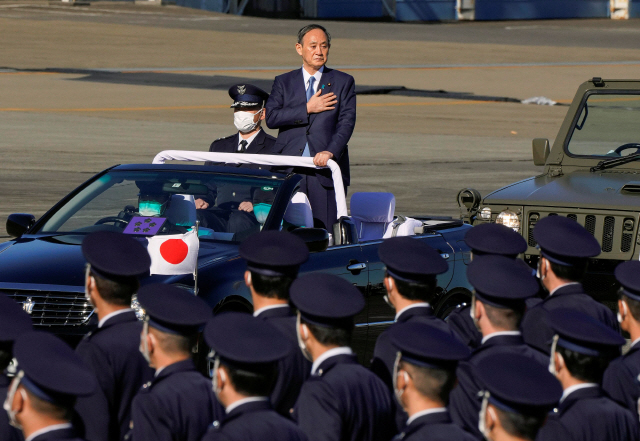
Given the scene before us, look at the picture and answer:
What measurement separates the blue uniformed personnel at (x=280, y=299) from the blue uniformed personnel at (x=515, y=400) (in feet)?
4.59

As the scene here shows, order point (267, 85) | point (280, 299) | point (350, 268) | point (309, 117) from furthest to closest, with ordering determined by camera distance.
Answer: point (267, 85) < point (309, 117) < point (350, 268) < point (280, 299)

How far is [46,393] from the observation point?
11.5 feet

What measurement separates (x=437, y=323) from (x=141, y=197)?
11.8 ft

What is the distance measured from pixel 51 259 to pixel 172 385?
11.2 ft

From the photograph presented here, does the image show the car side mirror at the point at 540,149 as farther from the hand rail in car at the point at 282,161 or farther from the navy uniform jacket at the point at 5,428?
the navy uniform jacket at the point at 5,428

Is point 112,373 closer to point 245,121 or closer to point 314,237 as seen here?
point 314,237

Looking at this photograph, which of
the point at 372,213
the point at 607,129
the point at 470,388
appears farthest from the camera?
the point at 607,129

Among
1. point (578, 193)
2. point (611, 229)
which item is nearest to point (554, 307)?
point (611, 229)

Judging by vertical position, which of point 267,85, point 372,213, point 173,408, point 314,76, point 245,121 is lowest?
point 267,85

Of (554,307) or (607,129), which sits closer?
(554,307)

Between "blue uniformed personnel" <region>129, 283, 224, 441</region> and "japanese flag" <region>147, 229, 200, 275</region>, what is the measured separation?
2.57 m

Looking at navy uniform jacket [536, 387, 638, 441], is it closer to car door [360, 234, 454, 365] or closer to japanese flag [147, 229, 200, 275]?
japanese flag [147, 229, 200, 275]

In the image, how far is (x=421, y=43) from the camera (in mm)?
50344

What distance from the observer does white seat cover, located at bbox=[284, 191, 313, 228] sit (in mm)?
8258
